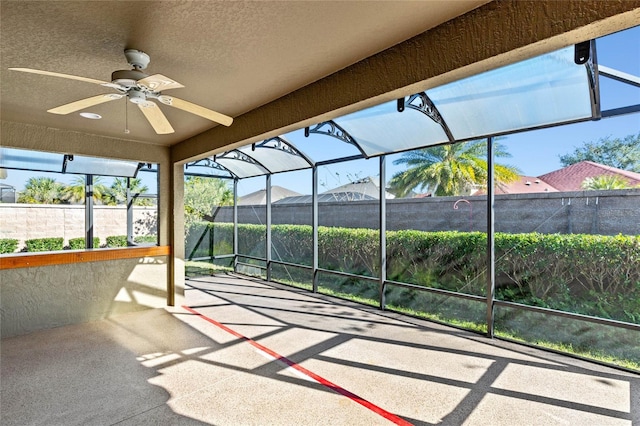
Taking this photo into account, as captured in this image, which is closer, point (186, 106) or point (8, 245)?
point (186, 106)

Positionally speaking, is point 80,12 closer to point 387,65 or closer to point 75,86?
point 75,86

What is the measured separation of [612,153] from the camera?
13.1 feet

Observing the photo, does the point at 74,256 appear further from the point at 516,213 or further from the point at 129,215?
the point at 516,213

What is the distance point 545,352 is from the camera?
3.58m

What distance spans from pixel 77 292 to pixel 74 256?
0.51 m

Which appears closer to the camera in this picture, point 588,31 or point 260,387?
point 588,31

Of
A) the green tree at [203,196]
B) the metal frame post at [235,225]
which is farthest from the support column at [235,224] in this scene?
the green tree at [203,196]

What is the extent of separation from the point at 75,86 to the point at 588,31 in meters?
3.80

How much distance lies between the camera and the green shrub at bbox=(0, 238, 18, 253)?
15.0ft

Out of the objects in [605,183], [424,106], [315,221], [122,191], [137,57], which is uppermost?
[424,106]

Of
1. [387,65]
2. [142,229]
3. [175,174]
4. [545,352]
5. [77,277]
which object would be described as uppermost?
[387,65]

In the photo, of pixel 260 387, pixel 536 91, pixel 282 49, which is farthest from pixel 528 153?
pixel 260 387

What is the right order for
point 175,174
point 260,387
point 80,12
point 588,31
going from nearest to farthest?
1. point 588,31
2. point 80,12
3. point 260,387
4. point 175,174

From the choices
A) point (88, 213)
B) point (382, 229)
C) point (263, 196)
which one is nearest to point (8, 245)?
point (88, 213)
